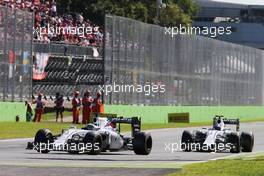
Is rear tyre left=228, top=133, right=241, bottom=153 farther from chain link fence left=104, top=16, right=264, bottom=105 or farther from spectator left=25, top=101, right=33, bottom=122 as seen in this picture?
chain link fence left=104, top=16, right=264, bottom=105

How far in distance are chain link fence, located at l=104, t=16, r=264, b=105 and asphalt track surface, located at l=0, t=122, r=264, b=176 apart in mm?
19684

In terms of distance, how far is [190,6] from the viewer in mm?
96125

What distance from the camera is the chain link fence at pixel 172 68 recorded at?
43.7 metres

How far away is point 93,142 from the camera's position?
66.5 feet

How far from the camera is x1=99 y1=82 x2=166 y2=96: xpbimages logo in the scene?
4294 cm

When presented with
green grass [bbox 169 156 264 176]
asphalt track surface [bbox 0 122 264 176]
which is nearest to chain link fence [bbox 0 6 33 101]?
asphalt track surface [bbox 0 122 264 176]

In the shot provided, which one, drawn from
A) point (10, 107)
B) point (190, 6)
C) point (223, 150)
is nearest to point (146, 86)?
point (10, 107)

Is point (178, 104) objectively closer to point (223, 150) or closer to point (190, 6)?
point (223, 150)

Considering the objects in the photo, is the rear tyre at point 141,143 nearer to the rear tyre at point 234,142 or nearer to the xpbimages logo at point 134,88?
the rear tyre at point 234,142

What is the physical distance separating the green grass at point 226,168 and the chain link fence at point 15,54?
19422mm

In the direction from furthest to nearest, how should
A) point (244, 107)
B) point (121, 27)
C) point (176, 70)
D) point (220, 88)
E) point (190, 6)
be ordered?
1. point (190, 6)
2. point (244, 107)
3. point (220, 88)
4. point (176, 70)
5. point (121, 27)

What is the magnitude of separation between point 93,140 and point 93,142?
0.09m

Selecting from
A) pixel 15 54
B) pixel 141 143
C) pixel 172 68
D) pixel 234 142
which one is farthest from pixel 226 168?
pixel 172 68

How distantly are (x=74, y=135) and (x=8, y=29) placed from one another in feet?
57.5
